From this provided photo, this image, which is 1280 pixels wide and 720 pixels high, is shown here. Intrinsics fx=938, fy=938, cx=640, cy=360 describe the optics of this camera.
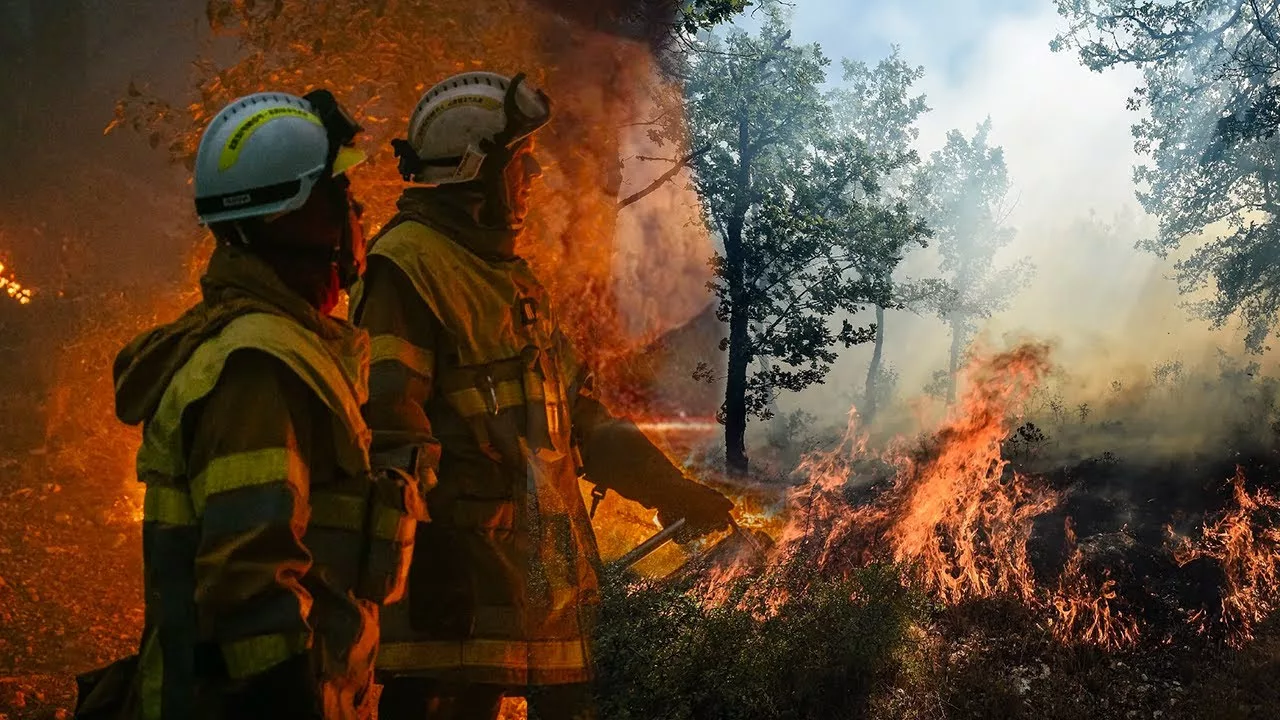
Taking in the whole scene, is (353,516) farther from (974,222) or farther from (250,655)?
(974,222)

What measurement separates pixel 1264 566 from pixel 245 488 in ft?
28.1

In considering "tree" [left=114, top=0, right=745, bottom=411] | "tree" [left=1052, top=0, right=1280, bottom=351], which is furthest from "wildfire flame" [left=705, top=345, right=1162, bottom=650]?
"tree" [left=1052, top=0, right=1280, bottom=351]

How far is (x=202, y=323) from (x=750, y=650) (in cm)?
424

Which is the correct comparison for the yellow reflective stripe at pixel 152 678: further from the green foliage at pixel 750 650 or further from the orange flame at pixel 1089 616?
the orange flame at pixel 1089 616

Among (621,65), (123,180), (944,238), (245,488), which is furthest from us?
(944,238)

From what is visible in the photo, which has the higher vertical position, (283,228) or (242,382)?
(283,228)

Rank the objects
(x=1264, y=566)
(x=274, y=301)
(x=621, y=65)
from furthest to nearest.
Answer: (x=621, y=65), (x=1264, y=566), (x=274, y=301)

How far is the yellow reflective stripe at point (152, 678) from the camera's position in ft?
7.18

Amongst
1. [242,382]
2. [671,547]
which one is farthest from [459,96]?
[671,547]

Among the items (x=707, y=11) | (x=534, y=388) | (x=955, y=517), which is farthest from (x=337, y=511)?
(x=707, y=11)

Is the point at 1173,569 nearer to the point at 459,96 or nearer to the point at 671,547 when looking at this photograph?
the point at 671,547

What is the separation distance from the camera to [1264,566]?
25.9 feet

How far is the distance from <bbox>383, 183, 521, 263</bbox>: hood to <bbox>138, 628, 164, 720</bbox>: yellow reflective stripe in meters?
1.95

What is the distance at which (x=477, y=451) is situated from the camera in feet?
11.7
